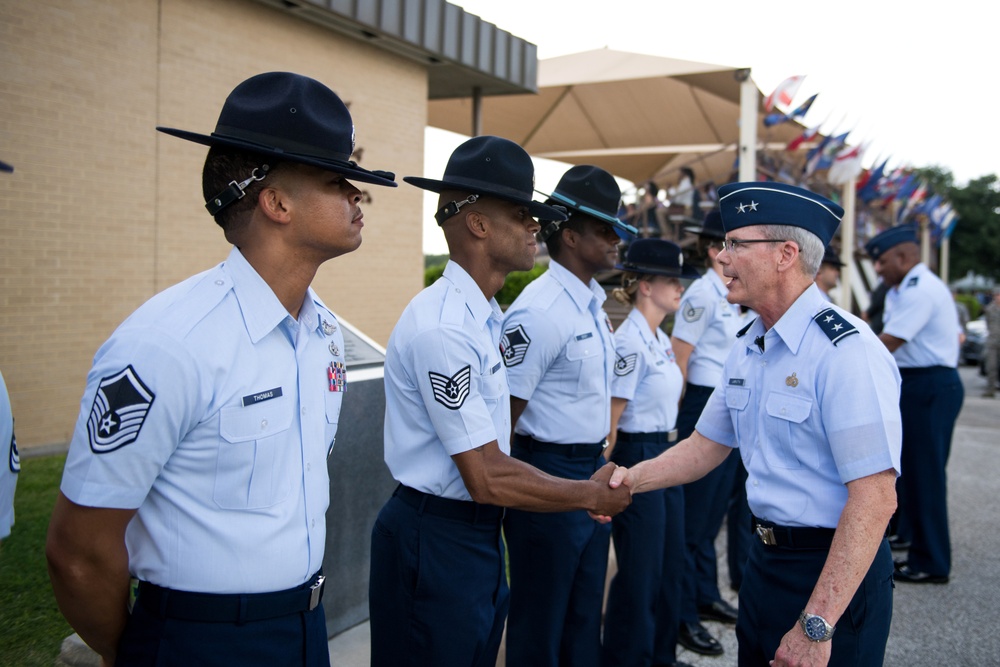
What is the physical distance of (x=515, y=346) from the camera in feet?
10.6

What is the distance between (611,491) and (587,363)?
2.09 feet

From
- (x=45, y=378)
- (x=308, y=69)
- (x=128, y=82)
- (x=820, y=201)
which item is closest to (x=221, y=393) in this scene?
(x=820, y=201)

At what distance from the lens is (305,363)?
1.85m

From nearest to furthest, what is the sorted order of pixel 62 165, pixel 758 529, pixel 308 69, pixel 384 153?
pixel 758 529, pixel 62 165, pixel 308 69, pixel 384 153

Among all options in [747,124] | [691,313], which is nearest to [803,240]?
[691,313]

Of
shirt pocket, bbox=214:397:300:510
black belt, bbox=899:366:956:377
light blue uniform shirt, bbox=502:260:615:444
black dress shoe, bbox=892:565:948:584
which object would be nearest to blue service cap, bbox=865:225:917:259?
black belt, bbox=899:366:956:377

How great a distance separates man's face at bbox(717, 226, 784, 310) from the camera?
95.0 inches

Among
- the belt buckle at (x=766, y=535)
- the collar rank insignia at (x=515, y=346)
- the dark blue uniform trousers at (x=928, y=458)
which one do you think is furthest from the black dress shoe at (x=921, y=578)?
the collar rank insignia at (x=515, y=346)

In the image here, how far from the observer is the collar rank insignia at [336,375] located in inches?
78.2

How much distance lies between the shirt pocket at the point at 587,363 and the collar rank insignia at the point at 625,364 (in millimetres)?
505

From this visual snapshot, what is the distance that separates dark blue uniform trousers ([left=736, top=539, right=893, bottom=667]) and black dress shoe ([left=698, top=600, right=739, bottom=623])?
91.5 inches

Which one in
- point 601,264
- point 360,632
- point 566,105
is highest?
point 566,105

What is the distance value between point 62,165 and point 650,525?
220 inches

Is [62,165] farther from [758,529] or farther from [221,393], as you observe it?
[758,529]
